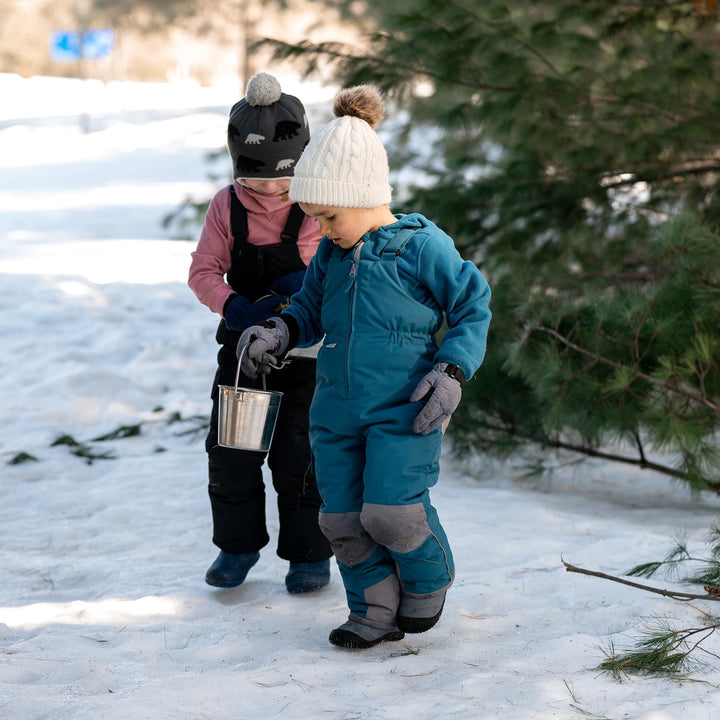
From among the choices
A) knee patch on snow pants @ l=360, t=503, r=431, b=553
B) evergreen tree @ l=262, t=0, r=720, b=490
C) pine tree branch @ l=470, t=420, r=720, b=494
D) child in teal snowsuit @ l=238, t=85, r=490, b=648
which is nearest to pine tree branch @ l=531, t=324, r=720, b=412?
evergreen tree @ l=262, t=0, r=720, b=490

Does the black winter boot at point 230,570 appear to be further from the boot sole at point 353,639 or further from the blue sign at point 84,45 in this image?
the blue sign at point 84,45

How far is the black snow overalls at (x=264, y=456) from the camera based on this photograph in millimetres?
3094

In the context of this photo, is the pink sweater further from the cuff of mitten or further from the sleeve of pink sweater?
the cuff of mitten

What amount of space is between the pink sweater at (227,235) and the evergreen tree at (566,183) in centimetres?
138

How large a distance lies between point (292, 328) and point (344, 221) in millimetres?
377

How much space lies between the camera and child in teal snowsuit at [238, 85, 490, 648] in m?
2.44

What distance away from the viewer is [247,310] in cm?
299

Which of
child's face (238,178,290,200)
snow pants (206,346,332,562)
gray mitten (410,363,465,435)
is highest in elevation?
child's face (238,178,290,200)

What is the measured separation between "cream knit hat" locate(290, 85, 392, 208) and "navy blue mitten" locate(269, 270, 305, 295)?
1.95 feet

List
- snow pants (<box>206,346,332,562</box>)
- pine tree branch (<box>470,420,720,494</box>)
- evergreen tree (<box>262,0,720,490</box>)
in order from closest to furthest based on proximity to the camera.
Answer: snow pants (<box>206,346,332,562</box>) → evergreen tree (<box>262,0,720,490</box>) → pine tree branch (<box>470,420,720,494</box>)

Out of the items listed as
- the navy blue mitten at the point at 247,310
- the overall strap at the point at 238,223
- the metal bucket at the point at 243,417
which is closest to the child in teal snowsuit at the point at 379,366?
the metal bucket at the point at 243,417

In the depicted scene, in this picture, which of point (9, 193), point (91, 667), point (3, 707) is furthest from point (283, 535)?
point (9, 193)

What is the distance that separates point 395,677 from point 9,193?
46.3ft

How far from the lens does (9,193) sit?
48.9ft
